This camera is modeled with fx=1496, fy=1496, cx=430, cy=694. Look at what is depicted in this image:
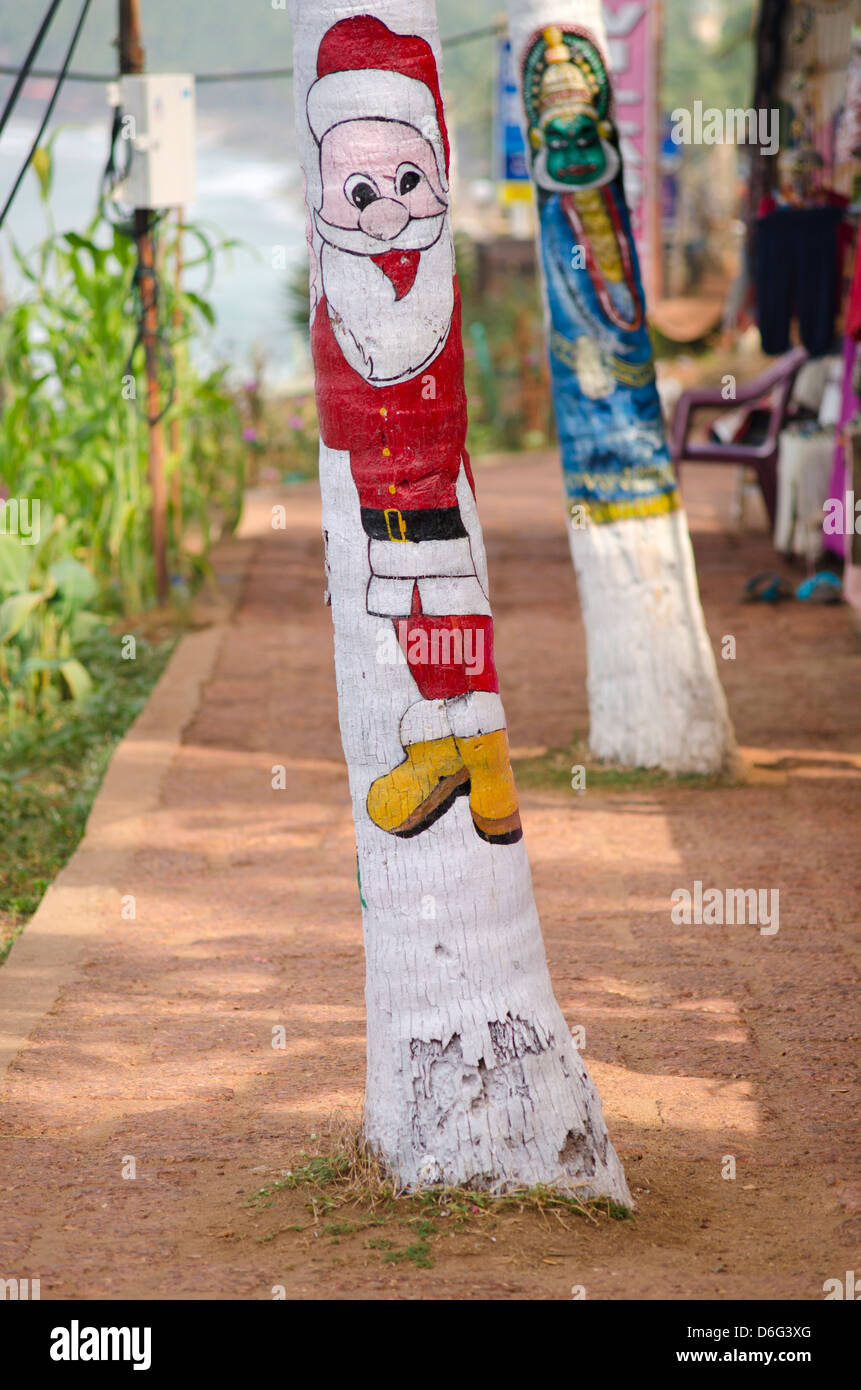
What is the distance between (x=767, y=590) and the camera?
7.92 metres

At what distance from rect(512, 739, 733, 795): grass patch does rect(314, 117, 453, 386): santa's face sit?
2943 millimetres


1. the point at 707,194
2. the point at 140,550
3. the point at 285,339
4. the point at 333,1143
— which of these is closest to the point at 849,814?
the point at 333,1143

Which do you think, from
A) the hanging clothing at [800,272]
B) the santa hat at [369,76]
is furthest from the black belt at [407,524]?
the hanging clothing at [800,272]

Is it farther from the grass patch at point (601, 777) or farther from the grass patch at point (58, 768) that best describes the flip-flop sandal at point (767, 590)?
the grass patch at point (58, 768)

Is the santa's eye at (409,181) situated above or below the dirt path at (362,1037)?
above

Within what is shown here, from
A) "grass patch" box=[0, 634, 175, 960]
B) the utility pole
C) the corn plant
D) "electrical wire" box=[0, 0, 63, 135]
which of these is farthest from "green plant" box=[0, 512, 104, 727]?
"electrical wire" box=[0, 0, 63, 135]

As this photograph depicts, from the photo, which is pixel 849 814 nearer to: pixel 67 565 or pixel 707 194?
pixel 67 565

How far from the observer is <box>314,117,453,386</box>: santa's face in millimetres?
2420

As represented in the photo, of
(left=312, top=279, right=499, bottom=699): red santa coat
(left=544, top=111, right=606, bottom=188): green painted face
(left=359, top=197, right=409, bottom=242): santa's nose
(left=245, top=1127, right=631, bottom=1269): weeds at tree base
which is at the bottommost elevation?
(left=245, top=1127, right=631, bottom=1269): weeds at tree base

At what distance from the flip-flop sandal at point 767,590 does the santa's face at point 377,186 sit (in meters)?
5.75

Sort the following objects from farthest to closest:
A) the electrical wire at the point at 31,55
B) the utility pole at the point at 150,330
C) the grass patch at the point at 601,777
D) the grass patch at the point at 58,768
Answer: the utility pole at the point at 150,330 < the grass patch at the point at 601,777 < the grass patch at the point at 58,768 < the electrical wire at the point at 31,55

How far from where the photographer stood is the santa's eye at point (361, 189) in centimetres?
242

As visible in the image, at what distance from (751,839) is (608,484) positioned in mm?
1338

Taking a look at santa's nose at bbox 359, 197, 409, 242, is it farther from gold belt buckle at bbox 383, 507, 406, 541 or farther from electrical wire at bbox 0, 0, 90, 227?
electrical wire at bbox 0, 0, 90, 227
